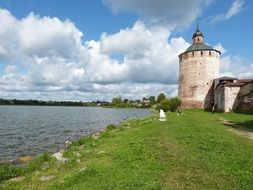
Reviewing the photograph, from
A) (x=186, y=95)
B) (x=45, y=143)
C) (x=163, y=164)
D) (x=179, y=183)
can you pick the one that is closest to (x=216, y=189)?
(x=179, y=183)

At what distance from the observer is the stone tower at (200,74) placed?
40.6 meters

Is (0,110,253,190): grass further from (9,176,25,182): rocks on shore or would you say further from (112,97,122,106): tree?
(112,97,122,106): tree

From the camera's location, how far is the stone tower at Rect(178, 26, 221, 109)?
40.6 m

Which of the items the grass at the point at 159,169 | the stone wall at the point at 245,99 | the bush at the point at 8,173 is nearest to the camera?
the grass at the point at 159,169

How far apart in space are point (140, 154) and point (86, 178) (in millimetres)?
2628

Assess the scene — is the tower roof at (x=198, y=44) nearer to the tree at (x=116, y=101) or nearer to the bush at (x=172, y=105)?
the bush at (x=172, y=105)

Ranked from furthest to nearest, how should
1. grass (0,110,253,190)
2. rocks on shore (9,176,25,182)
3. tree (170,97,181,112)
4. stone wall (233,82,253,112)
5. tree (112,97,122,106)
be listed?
tree (112,97,122,106) < tree (170,97,181,112) < stone wall (233,82,253,112) < rocks on shore (9,176,25,182) < grass (0,110,253,190)

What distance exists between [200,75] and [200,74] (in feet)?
0.46

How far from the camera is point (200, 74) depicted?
40781 millimetres

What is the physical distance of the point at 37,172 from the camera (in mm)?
8883

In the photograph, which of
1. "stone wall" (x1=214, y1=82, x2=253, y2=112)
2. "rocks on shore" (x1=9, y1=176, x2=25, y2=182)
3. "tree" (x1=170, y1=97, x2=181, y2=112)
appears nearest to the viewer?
"rocks on shore" (x1=9, y1=176, x2=25, y2=182)

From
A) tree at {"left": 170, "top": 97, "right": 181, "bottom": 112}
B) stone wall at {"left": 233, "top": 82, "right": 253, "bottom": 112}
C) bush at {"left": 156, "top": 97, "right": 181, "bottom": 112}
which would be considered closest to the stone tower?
tree at {"left": 170, "top": 97, "right": 181, "bottom": 112}

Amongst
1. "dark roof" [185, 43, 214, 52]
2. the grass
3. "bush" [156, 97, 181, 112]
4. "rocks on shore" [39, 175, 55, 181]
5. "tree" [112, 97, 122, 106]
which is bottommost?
"rocks on shore" [39, 175, 55, 181]

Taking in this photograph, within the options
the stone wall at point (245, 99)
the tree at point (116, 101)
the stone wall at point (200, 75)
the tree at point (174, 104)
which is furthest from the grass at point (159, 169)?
the tree at point (116, 101)
